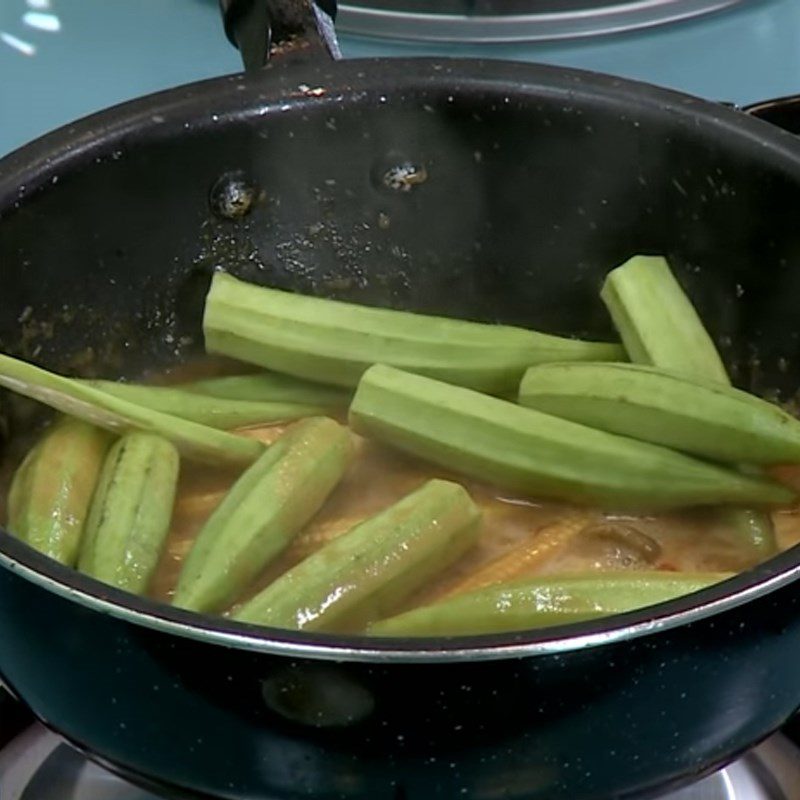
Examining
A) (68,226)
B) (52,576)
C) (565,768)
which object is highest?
(68,226)

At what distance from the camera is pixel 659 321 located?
900 millimetres

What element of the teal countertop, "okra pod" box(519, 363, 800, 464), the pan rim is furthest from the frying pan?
the teal countertop

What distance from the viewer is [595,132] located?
90 centimetres

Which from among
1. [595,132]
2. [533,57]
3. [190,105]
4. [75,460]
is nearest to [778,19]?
[533,57]

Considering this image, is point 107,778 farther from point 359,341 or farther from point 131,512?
point 359,341

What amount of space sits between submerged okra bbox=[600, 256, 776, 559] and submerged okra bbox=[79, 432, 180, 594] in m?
0.30

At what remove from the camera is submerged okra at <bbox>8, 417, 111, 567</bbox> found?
0.78 meters

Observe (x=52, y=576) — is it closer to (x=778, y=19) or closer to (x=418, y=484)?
(x=418, y=484)

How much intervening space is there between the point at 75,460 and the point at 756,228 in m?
0.44

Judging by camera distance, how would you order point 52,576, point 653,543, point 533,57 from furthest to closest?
point 533,57, point 653,543, point 52,576

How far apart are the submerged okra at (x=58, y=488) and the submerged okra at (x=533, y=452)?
16 cm

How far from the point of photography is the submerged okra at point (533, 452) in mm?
829

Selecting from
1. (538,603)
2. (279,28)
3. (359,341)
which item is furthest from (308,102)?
(538,603)

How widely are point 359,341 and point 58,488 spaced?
22 cm
